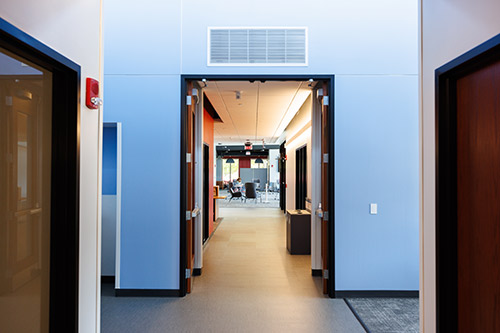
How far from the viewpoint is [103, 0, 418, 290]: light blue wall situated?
10.7 feet

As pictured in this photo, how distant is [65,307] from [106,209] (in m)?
2.20

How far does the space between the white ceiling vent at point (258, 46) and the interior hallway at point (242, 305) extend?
254 centimetres

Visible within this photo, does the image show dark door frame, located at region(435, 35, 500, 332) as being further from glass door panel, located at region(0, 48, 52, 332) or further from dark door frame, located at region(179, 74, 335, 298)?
glass door panel, located at region(0, 48, 52, 332)

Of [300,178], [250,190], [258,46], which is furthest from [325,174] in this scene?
[250,190]

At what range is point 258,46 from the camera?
3283 millimetres

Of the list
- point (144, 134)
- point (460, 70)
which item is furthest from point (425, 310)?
point (144, 134)

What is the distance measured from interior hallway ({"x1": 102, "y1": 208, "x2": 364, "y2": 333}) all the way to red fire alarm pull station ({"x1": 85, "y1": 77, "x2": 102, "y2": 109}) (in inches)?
76.0

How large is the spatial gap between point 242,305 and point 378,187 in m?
1.90

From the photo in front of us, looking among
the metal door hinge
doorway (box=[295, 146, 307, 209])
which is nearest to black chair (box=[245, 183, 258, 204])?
doorway (box=[295, 146, 307, 209])

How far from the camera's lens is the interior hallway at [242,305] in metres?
2.67

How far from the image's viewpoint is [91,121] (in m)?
1.83

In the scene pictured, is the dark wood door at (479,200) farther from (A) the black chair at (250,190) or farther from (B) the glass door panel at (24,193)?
(A) the black chair at (250,190)

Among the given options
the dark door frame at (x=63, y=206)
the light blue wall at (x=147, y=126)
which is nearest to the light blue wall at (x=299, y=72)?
the light blue wall at (x=147, y=126)

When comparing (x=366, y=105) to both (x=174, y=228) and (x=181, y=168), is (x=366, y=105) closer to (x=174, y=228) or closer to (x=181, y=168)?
(x=181, y=168)
